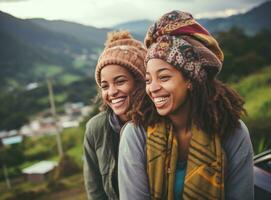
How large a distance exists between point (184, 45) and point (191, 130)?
1.54 feet

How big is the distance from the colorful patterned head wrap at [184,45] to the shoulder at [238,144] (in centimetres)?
35

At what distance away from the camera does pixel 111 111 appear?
241cm

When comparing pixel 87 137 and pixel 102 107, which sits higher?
pixel 102 107

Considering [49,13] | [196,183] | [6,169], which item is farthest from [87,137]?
[6,169]

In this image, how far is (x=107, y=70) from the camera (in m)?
2.22

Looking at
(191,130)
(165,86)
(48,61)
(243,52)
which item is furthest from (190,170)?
(48,61)

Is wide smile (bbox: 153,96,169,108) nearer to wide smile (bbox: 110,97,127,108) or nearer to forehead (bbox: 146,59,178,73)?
forehead (bbox: 146,59,178,73)

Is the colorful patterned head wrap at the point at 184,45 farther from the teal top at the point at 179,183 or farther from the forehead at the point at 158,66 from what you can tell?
the teal top at the point at 179,183

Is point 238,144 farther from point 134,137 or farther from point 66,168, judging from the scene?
point 66,168

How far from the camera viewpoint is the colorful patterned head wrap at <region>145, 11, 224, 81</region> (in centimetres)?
165

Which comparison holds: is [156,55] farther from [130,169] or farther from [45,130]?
[45,130]

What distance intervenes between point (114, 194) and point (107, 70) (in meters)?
0.83

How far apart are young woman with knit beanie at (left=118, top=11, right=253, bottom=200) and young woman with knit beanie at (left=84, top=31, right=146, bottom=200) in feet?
1.34

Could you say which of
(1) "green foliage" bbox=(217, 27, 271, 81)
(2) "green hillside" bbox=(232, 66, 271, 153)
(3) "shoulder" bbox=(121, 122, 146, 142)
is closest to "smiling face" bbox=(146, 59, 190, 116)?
(3) "shoulder" bbox=(121, 122, 146, 142)
